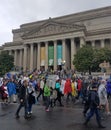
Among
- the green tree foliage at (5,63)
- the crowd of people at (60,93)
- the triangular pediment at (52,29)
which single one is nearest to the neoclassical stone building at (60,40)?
the triangular pediment at (52,29)

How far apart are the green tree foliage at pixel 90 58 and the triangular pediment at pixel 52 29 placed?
12274 mm

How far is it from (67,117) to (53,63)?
51.0 metres

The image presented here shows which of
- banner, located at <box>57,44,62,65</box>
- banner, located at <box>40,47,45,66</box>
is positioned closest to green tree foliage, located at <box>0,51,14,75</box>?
banner, located at <box>40,47,45,66</box>

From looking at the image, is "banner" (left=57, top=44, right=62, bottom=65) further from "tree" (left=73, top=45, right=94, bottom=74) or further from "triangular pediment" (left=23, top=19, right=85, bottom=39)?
"tree" (left=73, top=45, right=94, bottom=74)

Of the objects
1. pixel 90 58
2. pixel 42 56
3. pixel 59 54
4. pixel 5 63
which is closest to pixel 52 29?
pixel 59 54

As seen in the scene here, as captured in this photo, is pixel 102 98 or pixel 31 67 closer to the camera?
pixel 102 98


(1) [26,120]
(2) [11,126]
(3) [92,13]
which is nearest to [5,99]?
(1) [26,120]

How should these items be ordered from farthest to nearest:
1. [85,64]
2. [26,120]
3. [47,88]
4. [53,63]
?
1. [53,63]
2. [85,64]
3. [47,88]
4. [26,120]

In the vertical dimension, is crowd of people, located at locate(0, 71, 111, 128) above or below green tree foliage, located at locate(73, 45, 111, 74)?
below

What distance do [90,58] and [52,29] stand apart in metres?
19.2

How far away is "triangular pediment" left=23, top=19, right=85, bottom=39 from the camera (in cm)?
6172

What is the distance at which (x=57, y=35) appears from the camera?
63781mm

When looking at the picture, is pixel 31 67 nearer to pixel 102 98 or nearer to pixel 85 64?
pixel 85 64

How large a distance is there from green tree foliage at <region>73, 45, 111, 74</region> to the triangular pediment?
1227 centimetres
